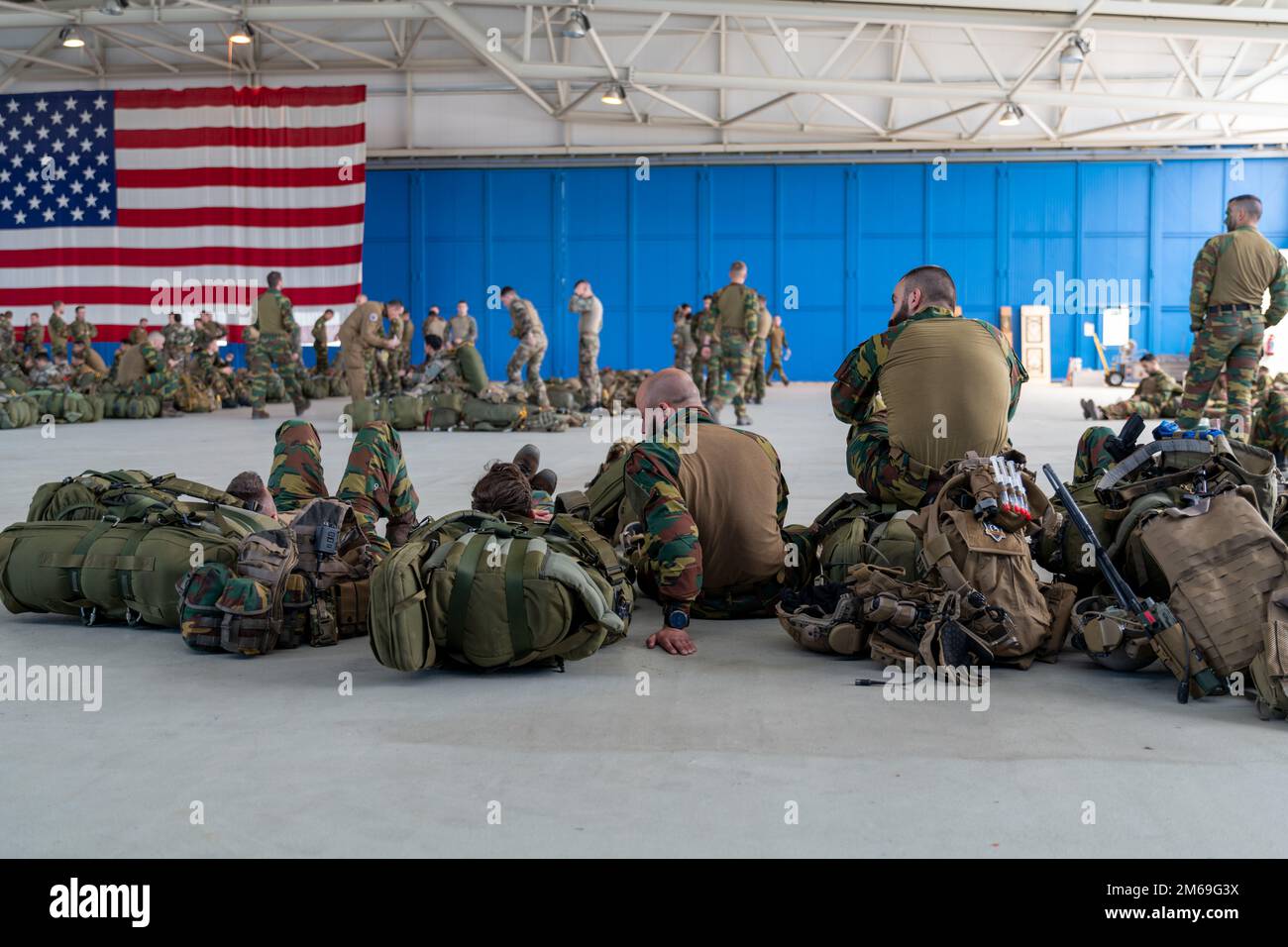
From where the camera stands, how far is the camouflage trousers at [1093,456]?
4605mm

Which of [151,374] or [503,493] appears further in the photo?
[151,374]

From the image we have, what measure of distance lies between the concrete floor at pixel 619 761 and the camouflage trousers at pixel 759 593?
312mm

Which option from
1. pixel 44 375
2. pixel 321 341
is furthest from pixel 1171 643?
pixel 321 341

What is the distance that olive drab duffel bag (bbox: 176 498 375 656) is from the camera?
4074 mm

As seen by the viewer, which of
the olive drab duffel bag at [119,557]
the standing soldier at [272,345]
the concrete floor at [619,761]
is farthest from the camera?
the standing soldier at [272,345]

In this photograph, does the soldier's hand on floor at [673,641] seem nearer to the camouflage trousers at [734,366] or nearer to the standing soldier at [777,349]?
the camouflage trousers at [734,366]

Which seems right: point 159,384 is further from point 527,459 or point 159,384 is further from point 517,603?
point 517,603

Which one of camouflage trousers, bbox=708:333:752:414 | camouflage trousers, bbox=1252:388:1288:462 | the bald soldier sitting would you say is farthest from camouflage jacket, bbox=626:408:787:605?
camouflage trousers, bbox=708:333:752:414

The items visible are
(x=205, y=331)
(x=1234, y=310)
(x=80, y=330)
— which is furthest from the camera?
(x=80, y=330)

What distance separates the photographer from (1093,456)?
471cm

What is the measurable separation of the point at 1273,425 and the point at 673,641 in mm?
4091

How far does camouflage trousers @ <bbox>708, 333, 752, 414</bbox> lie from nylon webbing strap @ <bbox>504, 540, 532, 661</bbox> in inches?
424

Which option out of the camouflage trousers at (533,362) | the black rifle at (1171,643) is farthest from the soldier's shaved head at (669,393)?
the camouflage trousers at (533,362)

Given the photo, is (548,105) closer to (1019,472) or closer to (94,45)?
(94,45)
